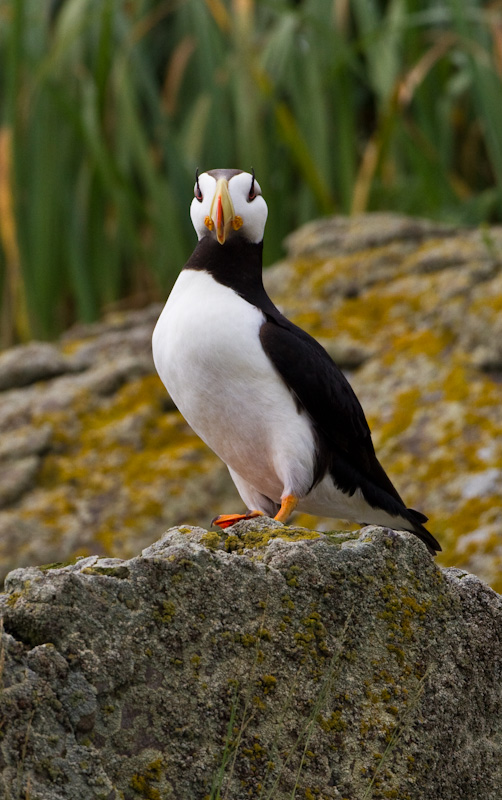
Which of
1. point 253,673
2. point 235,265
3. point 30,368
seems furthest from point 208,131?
point 253,673

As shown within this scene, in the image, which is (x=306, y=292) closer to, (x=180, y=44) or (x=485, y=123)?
(x=485, y=123)

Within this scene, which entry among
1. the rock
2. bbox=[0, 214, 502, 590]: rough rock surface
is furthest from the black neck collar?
the rock

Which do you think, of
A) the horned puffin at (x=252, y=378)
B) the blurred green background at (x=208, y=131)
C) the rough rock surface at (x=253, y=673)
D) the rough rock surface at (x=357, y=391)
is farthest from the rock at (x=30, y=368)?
the rough rock surface at (x=253, y=673)

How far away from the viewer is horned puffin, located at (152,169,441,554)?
10.7ft

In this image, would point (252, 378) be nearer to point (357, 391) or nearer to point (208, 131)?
point (357, 391)

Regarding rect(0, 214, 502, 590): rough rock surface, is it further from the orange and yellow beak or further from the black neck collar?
the orange and yellow beak

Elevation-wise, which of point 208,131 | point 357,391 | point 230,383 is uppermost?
point 208,131

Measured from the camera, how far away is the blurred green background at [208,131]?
706 centimetres

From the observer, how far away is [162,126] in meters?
A: 7.15

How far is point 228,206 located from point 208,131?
14.3ft

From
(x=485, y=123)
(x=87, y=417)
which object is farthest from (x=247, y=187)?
(x=485, y=123)

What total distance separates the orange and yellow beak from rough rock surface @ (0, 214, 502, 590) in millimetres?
1796

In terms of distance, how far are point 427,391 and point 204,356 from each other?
2.18 meters

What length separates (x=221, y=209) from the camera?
3.30 meters
